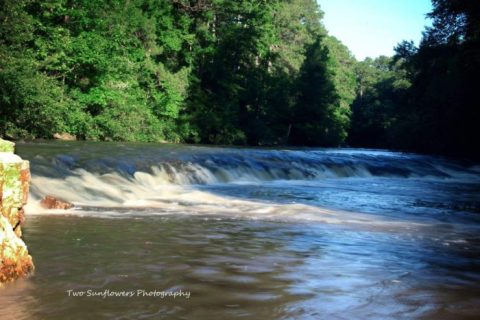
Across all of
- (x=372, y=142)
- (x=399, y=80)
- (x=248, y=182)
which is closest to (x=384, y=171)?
(x=248, y=182)

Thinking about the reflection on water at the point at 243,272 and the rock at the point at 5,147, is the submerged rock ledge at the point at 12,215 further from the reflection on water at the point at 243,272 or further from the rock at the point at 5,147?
the reflection on water at the point at 243,272

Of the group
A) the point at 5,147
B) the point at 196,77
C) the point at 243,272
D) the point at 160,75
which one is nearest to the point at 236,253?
the point at 243,272

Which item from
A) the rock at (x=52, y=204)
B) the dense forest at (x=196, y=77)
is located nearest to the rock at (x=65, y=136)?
the dense forest at (x=196, y=77)

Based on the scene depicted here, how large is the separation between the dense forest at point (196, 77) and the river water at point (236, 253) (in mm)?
11657

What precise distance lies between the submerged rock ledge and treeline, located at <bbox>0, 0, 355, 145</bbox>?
17915 mm

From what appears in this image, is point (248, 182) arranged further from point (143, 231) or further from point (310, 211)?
point (143, 231)

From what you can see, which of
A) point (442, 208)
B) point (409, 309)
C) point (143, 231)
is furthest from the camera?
point (442, 208)

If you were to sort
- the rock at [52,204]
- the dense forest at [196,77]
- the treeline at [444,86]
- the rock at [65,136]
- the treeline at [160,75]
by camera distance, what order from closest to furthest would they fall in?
the rock at [52,204] → the treeline at [160,75] → the dense forest at [196,77] → the rock at [65,136] → the treeline at [444,86]

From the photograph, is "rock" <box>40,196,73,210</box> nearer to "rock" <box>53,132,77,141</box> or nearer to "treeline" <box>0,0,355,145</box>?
"treeline" <box>0,0,355,145</box>

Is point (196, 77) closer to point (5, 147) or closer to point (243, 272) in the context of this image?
point (5, 147)

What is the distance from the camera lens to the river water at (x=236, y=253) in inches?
148

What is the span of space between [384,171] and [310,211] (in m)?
13.1

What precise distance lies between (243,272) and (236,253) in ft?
2.73

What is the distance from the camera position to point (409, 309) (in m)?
3.80
